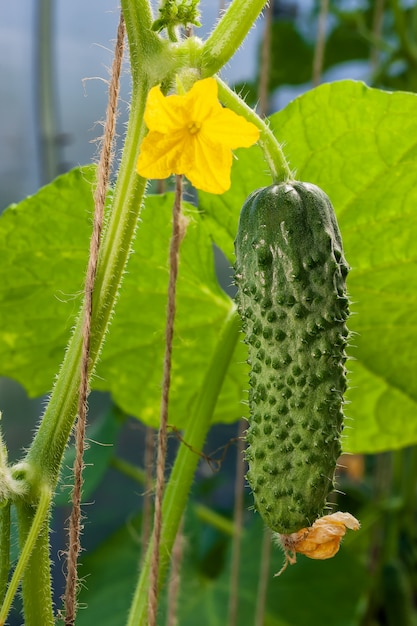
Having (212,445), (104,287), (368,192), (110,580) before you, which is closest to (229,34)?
(104,287)

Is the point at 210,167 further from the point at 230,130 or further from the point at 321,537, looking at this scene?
the point at 321,537

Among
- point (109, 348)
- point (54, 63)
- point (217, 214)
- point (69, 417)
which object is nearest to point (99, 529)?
point (54, 63)

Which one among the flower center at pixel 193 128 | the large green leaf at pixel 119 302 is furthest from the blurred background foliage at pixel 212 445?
the flower center at pixel 193 128

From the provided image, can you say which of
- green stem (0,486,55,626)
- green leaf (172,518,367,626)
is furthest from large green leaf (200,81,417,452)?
green leaf (172,518,367,626)

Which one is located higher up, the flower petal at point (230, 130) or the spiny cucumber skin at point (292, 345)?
the flower petal at point (230, 130)

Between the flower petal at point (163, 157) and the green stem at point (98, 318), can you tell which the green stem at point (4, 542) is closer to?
the green stem at point (98, 318)

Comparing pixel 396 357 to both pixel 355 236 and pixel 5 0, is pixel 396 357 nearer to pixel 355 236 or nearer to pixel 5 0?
pixel 355 236

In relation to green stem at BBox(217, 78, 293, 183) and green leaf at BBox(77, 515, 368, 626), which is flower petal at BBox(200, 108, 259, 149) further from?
green leaf at BBox(77, 515, 368, 626)
